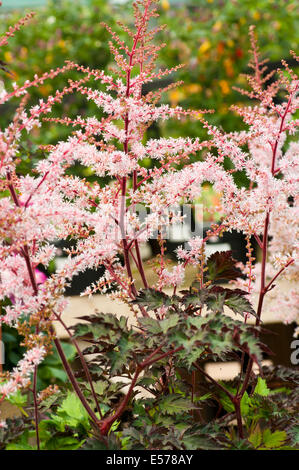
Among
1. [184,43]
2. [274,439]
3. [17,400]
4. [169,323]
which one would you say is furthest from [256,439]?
[184,43]

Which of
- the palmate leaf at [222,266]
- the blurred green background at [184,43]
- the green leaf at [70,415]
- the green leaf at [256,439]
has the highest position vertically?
the blurred green background at [184,43]

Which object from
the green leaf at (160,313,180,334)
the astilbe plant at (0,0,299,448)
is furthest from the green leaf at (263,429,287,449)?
the green leaf at (160,313,180,334)

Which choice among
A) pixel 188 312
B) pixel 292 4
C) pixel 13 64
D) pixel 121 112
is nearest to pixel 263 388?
pixel 188 312

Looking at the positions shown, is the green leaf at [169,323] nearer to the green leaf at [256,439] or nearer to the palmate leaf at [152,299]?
the palmate leaf at [152,299]

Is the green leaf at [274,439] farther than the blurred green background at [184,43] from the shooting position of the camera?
No

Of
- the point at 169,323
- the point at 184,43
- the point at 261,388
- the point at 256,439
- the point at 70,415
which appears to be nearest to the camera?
the point at 169,323

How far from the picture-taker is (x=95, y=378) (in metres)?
1.12

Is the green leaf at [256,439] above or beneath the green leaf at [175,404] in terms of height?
beneath

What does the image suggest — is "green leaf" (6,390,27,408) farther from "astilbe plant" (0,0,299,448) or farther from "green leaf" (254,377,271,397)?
"green leaf" (254,377,271,397)

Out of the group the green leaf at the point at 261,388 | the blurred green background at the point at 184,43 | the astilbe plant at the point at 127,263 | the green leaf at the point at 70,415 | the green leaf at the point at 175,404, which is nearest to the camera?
the astilbe plant at the point at 127,263

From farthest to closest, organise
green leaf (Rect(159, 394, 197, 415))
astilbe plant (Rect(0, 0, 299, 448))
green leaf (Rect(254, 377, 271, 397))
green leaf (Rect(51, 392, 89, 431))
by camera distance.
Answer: green leaf (Rect(254, 377, 271, 397)) < green leaf (Rect(51, 392, 89, 431)) < green leaf (Rect(159, 394, 197, 415)) < astilbe plant (Rect(0, 0, 299, 448))

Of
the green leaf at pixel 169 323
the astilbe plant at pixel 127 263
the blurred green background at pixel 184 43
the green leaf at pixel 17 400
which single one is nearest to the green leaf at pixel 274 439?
the astilbe plant at pixel 127 263

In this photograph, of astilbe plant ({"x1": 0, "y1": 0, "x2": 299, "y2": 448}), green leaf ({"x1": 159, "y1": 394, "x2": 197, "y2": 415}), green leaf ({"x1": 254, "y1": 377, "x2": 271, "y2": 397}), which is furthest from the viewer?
green leaf ({"x1": 254, "y1": 377, "x2": 271, "y2": 397})

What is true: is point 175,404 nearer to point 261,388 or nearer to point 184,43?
point 261,388
